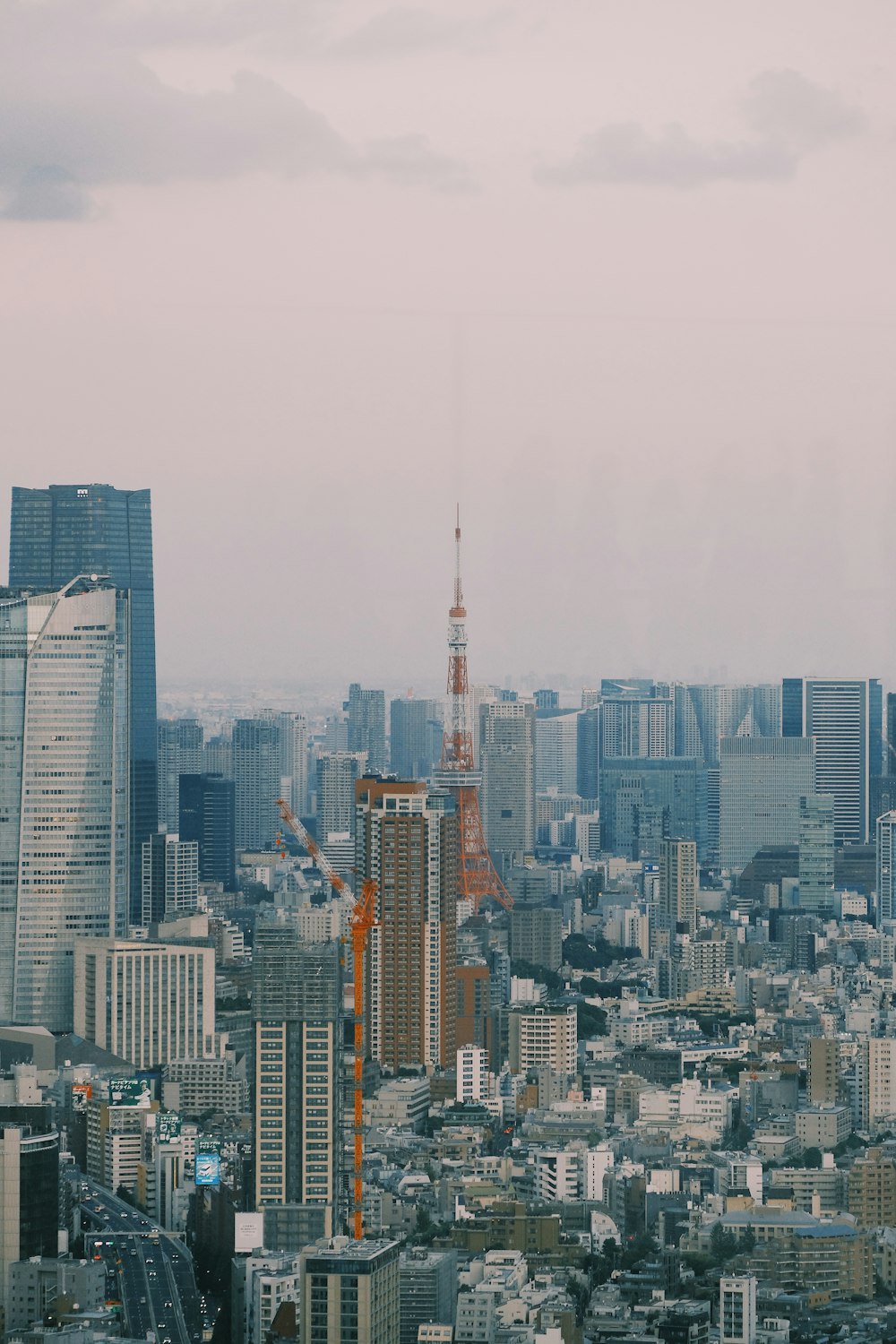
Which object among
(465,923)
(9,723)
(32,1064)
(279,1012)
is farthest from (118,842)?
(279,1012)

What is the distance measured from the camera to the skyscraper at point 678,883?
63.0 ft

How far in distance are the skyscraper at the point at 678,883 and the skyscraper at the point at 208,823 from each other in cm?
287

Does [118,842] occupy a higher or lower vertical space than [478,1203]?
higher

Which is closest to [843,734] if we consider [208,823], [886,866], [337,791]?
[886,866]

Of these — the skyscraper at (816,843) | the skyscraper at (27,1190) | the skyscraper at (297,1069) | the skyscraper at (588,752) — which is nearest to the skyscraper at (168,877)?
the skyscraper at (588,752)

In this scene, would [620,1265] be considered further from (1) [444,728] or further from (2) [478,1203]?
(1) [444,728]

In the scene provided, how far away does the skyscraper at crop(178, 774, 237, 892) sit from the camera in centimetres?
1770

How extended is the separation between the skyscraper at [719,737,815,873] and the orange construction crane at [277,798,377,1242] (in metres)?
2.74

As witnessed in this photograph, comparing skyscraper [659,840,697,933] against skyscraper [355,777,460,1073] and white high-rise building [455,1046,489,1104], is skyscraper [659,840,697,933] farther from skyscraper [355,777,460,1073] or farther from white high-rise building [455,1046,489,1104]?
white high-rise building [455,1046,489,1104]

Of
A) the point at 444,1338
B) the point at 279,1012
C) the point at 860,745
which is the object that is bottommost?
the point at 444,1338

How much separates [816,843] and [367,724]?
20.0ft

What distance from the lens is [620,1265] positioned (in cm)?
953

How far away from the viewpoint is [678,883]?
20.0m

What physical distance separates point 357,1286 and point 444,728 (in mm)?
7497
